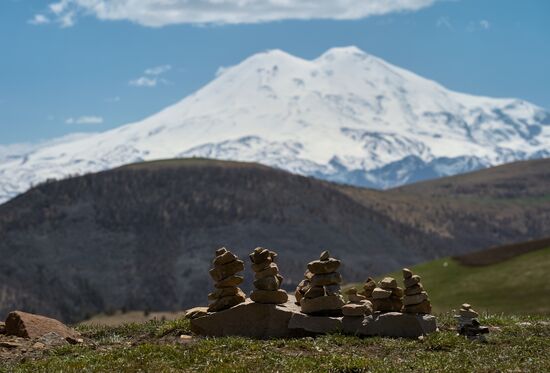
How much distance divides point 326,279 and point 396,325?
2.86m

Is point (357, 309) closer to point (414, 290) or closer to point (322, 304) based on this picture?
point (322, 304)

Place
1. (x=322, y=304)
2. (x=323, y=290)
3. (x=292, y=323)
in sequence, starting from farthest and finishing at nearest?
(x=323, y=290)
(x=322, y=304)
(x=292, y=323)

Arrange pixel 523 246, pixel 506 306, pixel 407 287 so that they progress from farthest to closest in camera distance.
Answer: pixel 523 246, pixel 506 306, pixel 407 287

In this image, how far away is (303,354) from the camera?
2488cm

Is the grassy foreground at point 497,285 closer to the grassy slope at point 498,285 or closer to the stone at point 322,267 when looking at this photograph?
the grassy slope at point 498,285

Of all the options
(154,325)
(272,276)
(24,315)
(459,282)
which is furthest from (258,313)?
(459,282)

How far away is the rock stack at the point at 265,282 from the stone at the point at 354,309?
2.50 meters

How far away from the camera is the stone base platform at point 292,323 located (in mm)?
28359

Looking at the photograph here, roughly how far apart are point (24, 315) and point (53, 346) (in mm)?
3278

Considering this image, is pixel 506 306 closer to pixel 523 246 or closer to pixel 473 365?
pixel 523 246

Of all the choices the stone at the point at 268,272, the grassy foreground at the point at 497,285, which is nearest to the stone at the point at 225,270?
the stone at the point at 268,272

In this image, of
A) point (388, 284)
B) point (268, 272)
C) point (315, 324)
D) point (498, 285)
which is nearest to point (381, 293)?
point (388, 284)

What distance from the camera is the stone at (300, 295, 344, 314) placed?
95.0 ft

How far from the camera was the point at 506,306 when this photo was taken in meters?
79.8
